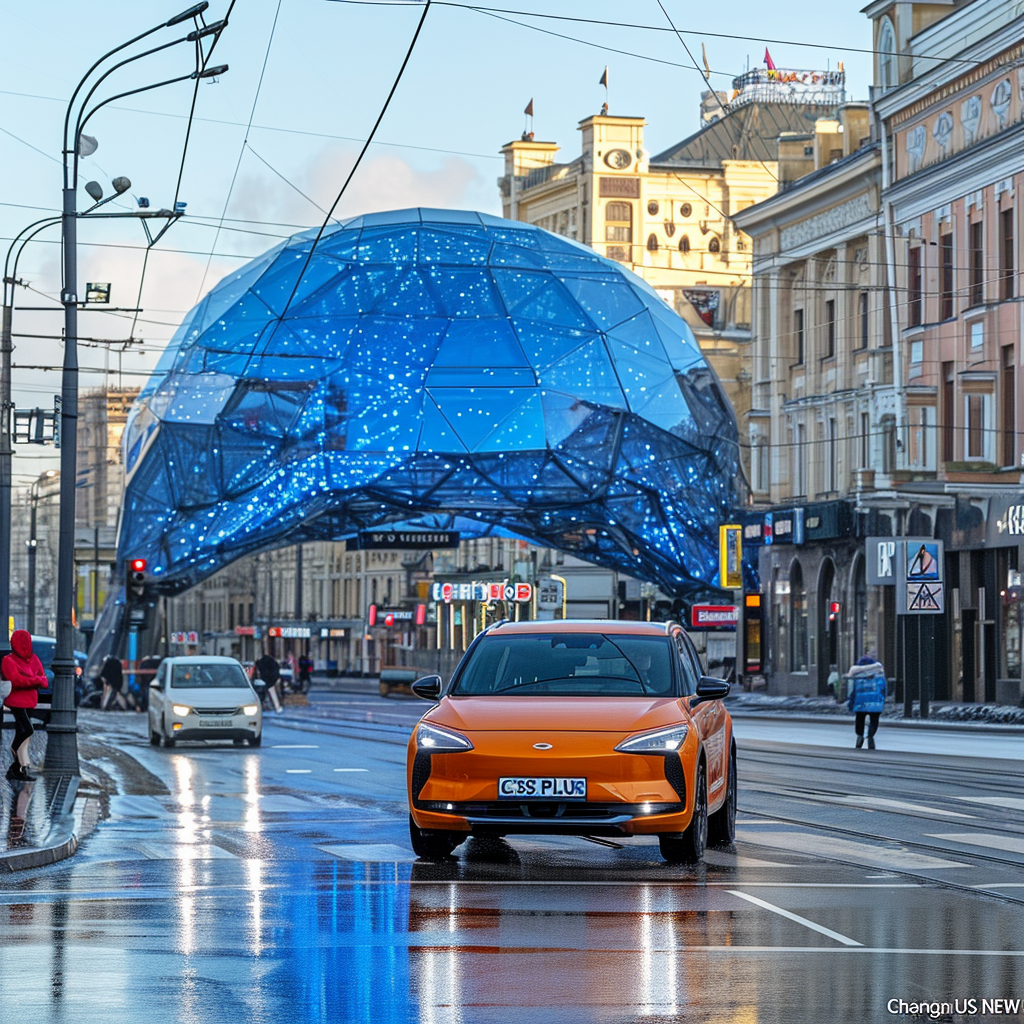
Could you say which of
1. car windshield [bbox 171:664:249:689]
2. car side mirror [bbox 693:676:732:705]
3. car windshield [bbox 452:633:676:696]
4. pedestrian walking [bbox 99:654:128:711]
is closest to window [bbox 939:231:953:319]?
pedestrian walking [bbox 99:654:128:711]

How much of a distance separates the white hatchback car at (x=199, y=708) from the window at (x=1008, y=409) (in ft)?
74.6

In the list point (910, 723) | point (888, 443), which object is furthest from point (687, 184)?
point (910, 723)

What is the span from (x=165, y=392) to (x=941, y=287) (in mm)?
20397

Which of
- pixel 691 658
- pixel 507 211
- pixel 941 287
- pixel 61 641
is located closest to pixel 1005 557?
pixel 941 287

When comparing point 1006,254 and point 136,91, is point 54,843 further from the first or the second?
point 1006,254

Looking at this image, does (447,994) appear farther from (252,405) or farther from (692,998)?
(252,405)

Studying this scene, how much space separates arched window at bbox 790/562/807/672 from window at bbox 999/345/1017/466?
1574 cm

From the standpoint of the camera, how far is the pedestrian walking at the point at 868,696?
33.4 metres

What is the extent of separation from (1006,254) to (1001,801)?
32.5m

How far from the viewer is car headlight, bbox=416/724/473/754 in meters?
13.2

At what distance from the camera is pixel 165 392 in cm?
5397

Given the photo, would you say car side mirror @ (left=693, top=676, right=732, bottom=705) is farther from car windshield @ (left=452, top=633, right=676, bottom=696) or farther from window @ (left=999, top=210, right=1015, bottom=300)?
window @ (left=999, top=210, right=1015, bottom=300)

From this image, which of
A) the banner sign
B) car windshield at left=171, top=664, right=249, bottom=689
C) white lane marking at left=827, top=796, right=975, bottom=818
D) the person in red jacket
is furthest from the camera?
the banner sign

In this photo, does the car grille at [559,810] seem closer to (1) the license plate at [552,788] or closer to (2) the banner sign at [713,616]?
(1) the license plate at [552,788]
